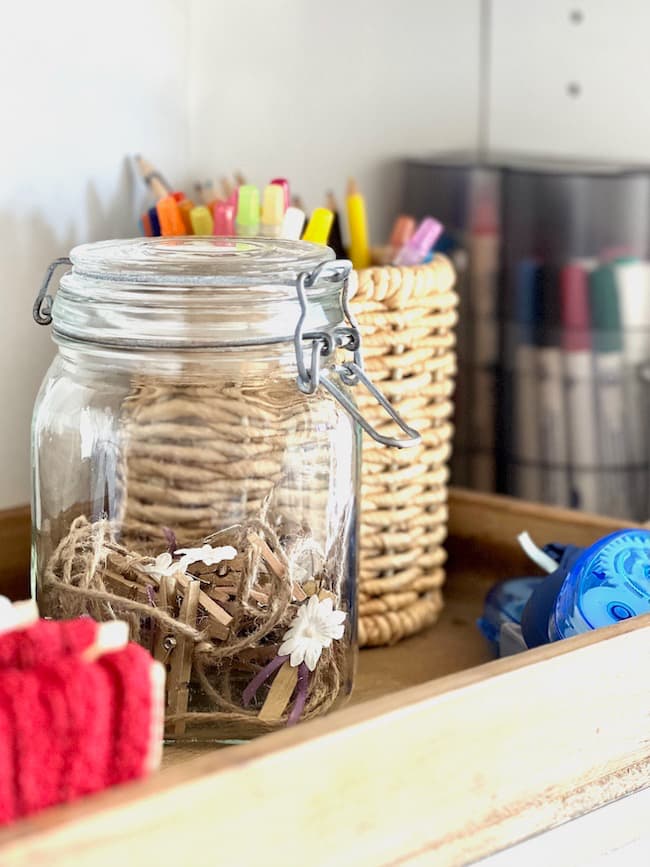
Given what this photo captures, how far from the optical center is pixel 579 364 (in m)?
0.77

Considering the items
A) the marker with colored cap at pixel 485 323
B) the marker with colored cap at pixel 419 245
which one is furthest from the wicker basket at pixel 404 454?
the marker with colored cap at pixel 485 323

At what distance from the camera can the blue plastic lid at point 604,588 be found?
48cm

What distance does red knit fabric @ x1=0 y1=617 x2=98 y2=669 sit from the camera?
0.33 m

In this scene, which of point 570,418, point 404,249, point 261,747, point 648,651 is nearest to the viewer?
point 261,747

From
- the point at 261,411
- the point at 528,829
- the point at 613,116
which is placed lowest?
the point at 528,829

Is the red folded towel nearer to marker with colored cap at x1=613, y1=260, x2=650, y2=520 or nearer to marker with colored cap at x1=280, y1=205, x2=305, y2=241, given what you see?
marker with colored cap at x1=280, y1=205, x2=305, y2=241

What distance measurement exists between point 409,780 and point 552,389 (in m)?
0.47

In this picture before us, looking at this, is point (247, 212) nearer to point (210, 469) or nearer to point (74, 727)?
point (210, 469)

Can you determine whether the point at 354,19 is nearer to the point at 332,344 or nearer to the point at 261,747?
the point at 332,344

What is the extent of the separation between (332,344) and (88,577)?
0.43 feet

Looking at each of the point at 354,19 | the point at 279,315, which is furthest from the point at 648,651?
the point at 354,19

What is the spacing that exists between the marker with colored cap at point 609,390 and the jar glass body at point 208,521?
12.9 inches

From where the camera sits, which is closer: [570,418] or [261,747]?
[261,747]

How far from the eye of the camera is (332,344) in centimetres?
43
